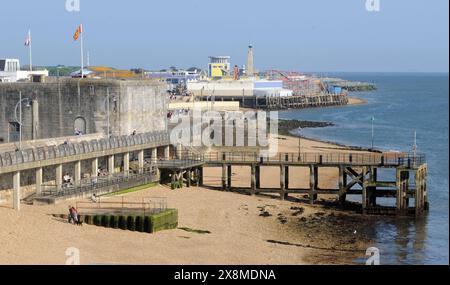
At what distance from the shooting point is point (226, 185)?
187ft

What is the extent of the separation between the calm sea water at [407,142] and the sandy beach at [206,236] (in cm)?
198

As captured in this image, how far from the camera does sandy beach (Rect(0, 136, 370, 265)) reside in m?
36.4

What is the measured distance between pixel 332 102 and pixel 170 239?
142 metres

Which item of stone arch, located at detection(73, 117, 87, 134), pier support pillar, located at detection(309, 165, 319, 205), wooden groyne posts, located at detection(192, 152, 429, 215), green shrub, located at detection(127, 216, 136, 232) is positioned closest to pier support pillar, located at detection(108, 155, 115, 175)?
wooden groyne posts, located at detection(192, 152, 429, 215)

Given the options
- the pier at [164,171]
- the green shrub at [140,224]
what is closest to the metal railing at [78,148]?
the pier at [164,171]

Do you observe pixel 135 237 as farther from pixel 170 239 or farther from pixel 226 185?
pixel 226 185

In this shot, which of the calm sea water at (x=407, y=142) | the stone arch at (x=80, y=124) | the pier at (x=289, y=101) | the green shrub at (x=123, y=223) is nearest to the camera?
the green shrub at (x=123, y=223)

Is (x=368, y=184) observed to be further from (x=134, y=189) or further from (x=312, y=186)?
(x=134, y=189)

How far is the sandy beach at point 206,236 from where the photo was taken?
36.4 metres

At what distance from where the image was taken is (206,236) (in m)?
42.5

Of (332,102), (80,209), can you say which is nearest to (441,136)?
(80,209)

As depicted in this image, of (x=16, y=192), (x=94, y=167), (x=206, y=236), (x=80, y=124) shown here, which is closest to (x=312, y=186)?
(x=94, y=167)

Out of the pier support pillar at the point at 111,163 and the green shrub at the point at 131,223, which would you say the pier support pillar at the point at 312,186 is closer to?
the pier support pillar at the point at 111,163

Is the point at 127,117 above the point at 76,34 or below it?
below
